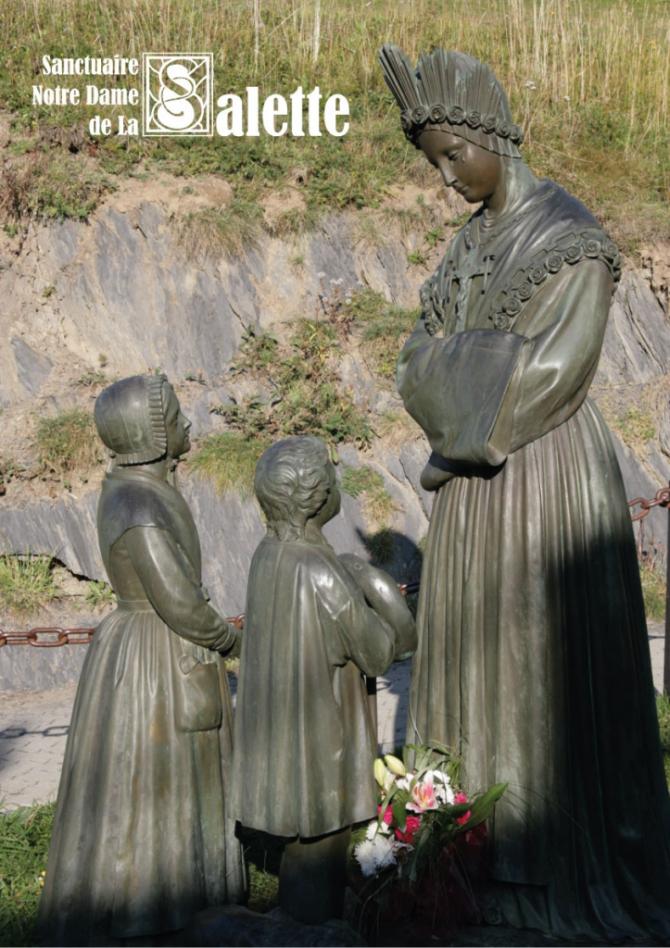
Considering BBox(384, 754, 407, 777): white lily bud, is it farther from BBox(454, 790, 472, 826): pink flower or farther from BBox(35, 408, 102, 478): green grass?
BBox(35, 408, 102, 478): green grass

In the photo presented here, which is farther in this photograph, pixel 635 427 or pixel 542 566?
pixel 635 427

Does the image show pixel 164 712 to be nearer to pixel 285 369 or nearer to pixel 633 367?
pixel 285 369

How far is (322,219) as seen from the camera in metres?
11.6

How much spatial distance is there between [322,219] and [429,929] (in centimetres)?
970

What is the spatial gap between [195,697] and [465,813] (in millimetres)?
1106

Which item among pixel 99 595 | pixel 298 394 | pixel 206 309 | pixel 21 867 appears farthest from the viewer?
pixel 206 309

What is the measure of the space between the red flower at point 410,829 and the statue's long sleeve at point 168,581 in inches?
39.4

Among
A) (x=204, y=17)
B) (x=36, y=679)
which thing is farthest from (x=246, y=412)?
(x=204, y=17)

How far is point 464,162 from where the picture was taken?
304 cm

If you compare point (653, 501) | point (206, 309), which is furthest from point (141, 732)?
point (206, 309)

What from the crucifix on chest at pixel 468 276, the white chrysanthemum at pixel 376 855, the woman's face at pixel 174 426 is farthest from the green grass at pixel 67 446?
the white chrysanthemum at pixel 376 855

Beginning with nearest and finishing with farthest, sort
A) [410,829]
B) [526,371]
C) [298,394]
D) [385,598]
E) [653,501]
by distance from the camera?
[526,371] < [410,829] < [385,598] < [653,501] < [298,394]

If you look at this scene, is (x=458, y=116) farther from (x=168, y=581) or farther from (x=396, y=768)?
(x=396, y=768)

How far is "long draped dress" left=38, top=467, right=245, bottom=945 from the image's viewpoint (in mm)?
3510
